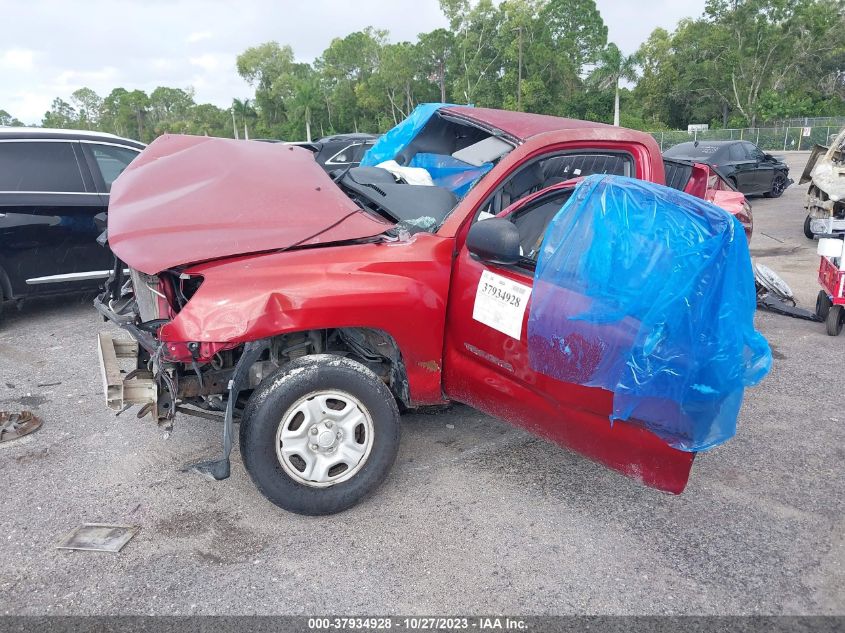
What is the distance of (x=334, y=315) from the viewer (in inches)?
117

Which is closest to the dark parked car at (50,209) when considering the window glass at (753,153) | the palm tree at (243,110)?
the window glass at (753,153)

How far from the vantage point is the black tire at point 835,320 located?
5668 millimetres

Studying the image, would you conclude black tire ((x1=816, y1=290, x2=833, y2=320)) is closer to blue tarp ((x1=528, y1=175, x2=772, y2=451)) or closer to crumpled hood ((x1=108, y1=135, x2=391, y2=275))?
blue tarp ((x1=528, y1=175, x2=772, y2=451))

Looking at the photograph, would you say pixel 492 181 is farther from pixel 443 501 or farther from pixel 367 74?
pixel 367 74

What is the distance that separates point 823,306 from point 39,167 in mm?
7361

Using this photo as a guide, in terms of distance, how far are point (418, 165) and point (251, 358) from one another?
6.74ft

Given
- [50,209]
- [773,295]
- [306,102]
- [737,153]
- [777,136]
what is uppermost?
[306,102]

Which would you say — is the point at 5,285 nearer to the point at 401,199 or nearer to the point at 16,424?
the point at 16,424

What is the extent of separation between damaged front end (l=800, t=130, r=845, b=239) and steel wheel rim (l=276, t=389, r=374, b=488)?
782 cm

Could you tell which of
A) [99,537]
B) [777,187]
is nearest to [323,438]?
[99,537]

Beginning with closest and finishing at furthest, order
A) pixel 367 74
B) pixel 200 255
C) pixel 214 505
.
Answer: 1. pixel 200 255
2. pixel 214 505
3. pixel 367 74

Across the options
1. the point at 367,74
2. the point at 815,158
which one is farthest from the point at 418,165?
the point at 367,74

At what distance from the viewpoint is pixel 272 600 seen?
8.41 feet

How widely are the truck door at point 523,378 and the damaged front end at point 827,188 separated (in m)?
7.17
